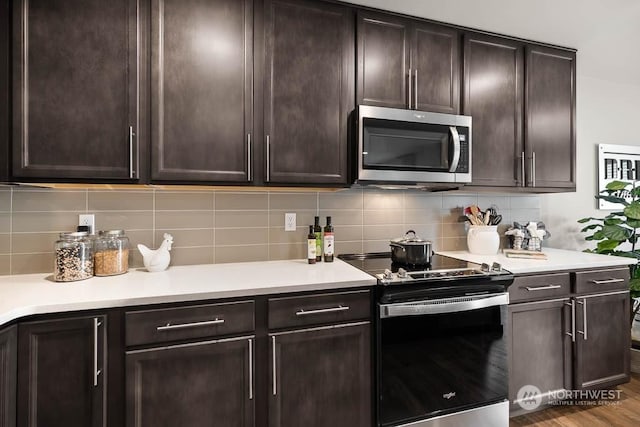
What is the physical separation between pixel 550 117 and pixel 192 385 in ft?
9.05

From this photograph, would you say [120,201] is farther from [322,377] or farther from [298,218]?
[322,377]

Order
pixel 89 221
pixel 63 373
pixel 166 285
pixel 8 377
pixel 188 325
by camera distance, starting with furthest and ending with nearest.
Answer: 1. pixel 89 221
2. pixel 166 285
3. pixel 188 325
4. pixel 63 373
5. pixel 8 377

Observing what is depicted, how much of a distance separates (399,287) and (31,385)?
1.49 m

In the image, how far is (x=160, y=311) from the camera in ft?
4.15

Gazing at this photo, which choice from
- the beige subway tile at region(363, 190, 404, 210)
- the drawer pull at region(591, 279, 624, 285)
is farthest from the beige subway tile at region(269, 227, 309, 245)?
the drawer pull at region(591, 279, 624, 285)

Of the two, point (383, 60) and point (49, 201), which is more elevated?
point (383, 60)

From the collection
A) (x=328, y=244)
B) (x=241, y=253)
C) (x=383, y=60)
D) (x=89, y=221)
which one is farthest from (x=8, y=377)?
(x=383, y=60)

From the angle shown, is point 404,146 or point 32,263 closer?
point 32,263

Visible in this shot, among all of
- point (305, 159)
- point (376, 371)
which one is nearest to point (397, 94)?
point (305, 159)

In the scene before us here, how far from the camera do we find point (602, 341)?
6.69 feet

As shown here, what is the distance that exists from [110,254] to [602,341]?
293 cm

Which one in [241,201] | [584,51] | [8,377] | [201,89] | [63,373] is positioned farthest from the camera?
[584,51]

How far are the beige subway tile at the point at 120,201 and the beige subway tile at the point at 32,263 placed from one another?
321 mm

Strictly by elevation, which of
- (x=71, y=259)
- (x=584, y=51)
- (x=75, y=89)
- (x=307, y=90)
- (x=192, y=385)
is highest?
(x=584, y=51)
